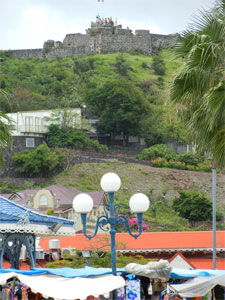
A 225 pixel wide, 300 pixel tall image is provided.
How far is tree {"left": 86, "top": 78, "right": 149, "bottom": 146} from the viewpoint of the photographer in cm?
8731

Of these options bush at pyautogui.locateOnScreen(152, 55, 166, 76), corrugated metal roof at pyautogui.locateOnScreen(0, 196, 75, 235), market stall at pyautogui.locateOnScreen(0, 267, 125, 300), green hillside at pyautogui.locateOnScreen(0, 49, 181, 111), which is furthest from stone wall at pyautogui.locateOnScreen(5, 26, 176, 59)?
market stall at pyautogui.locateOnScreen(0, 267, 125, 300)

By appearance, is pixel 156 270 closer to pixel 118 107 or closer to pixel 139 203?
pixel 139 203

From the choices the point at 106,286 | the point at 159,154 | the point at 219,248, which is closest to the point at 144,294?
the point at 106,286

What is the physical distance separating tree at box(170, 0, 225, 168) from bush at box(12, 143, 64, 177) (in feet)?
199

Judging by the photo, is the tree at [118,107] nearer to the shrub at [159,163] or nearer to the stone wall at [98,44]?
the shrub at [159,163]

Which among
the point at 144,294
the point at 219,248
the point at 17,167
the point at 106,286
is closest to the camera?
the point at 106,286

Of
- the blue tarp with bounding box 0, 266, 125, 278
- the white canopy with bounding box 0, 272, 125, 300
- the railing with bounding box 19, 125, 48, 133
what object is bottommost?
the white canopy with bounding box 0, 272, 125, 300

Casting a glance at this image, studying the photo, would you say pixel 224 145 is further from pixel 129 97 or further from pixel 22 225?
pixel 129 97

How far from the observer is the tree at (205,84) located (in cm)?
1410

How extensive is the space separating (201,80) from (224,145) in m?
1.57

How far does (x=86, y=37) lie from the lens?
135 m

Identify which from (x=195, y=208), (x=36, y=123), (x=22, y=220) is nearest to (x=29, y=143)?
(x=36, y=123)

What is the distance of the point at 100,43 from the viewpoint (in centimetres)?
13212

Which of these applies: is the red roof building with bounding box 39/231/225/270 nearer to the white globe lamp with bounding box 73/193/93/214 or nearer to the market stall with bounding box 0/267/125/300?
the market stall with bounding box 0/267/125/300
